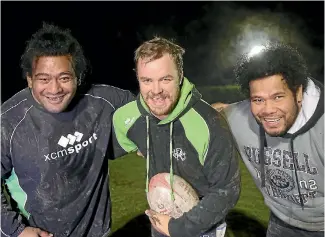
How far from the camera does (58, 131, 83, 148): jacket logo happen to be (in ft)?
9.08

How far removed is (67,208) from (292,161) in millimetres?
1482

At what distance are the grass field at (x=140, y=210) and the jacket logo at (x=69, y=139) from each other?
85.7 inches

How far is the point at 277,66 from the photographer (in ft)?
7.89

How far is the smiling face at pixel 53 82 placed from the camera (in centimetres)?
262

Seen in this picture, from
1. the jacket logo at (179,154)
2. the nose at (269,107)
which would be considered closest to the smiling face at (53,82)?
the jacket logo at (179,154)

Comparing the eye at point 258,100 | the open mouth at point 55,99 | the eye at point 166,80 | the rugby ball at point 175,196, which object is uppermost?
the eye at point 166,80

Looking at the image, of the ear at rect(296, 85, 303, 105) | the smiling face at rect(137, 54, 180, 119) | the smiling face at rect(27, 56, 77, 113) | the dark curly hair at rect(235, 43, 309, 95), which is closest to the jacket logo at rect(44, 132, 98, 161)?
the smiling face at rect(27, 56, 77, 113)

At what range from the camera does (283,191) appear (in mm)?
2742

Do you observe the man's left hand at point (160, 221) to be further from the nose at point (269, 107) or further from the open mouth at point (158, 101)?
the nose at point (269, 107)

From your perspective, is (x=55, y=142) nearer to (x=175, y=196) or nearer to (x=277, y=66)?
(x=175, y=196)

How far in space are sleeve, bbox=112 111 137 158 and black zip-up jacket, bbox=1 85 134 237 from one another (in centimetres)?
6

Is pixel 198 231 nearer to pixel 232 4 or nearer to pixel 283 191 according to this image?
pixel 283 191

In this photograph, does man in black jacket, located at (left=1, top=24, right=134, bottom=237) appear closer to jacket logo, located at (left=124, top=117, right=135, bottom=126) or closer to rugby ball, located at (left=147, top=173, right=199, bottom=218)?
jacket logo, located at (left=124, top=117, right=135, bottom=126)

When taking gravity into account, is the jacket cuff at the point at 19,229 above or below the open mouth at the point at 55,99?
below
